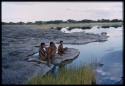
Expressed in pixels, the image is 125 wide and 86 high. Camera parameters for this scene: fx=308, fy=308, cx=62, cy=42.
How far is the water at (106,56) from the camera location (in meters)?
6.11

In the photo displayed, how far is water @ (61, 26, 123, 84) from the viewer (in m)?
6.11

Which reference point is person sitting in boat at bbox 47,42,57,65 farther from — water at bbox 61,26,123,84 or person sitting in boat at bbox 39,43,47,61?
water at bbox 61,26,123,84

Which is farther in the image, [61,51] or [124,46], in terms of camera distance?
[61,51]

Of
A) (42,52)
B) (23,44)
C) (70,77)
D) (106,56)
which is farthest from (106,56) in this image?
(23,44)

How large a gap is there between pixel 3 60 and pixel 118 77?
7.57 feet

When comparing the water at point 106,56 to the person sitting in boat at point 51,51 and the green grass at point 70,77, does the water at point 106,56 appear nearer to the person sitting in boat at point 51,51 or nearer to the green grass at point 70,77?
the green grass at point 70,77

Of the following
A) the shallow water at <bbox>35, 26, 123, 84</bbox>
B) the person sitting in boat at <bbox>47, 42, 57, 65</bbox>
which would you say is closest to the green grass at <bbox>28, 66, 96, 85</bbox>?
the shallow water at <bbox>35, 26, 123, 84</bbox>

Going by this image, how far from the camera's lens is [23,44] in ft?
20.7

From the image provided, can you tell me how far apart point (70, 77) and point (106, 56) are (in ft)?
2.79

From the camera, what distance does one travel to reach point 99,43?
6418 mm

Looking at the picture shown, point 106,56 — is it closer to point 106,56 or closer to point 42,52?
point 106,56

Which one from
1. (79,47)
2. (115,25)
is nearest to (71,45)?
(79,47)

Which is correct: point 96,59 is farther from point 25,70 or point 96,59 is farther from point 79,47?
point 25,70

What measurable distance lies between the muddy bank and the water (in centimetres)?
14
